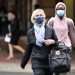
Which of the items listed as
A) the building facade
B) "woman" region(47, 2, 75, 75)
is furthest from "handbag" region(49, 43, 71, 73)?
the building facade

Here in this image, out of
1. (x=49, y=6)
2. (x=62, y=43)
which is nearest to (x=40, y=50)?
(x=62, y=43)

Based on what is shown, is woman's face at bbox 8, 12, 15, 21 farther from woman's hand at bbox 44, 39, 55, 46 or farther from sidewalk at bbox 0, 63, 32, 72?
woman's hand at bbox 44, 39, 55, 46

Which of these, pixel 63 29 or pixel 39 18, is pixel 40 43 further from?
pixel 63 29

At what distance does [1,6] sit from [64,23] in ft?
32.7

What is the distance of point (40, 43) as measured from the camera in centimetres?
654

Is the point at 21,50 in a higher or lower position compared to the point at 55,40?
lower

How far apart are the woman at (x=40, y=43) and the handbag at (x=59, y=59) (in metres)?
0.11

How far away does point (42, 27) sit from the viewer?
659 centimetres

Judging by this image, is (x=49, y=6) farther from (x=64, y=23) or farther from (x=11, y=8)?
(x=64, y=23)

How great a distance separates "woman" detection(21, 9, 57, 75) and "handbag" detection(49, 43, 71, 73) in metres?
0.11

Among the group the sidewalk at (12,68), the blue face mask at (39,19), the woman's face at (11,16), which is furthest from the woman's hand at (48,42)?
the woman's face at (11,16)

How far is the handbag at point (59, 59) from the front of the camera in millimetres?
6625

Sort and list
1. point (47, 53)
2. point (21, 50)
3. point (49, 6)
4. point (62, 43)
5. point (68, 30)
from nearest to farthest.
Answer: point (47, 53) < point (62, 43) < point (68, 30) < point (21, 50) < point (49, 6)

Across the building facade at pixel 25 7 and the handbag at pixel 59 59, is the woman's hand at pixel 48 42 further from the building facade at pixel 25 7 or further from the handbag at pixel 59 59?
the building facade at pixel 25 7
